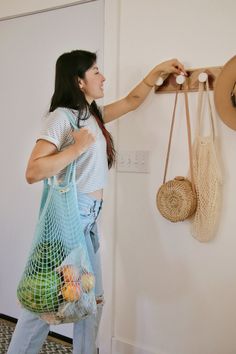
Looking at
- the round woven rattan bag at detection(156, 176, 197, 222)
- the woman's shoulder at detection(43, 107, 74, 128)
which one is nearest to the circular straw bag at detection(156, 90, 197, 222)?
the round woven rattan bag at detection(156, 176, 197, 222)

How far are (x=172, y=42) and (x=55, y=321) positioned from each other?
122 cm

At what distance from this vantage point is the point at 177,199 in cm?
142

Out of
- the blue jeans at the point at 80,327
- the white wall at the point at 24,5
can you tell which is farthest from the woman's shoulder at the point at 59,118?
the white wall at the point at 24,5

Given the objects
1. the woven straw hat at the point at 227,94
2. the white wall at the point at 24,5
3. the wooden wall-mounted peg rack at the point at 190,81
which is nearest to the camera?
the woven straw hat at the point at 227,94

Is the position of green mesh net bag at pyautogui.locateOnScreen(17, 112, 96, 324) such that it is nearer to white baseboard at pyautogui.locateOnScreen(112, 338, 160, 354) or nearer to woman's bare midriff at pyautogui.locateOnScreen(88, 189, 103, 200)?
woman's bare midriff at pyautogui.locateOnScreen(88, 189, 103, 200)

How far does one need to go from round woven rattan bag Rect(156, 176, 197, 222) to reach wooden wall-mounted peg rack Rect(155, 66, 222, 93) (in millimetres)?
389

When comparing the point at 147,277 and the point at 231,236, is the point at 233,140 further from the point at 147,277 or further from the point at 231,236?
the point at 147,277

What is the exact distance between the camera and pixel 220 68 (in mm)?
1400

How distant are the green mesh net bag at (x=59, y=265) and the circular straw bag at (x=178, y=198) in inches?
15.4

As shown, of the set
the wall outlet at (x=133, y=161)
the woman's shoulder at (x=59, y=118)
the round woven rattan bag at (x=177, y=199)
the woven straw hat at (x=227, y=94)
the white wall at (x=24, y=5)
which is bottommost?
the round woven rattan bag at (x=177, y=199)

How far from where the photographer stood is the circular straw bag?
1.41m

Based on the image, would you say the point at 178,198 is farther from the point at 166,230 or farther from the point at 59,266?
the point at 59,266

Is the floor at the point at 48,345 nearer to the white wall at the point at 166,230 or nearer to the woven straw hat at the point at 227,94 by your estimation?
the white wall at the point at 166,230

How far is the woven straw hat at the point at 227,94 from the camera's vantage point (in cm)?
131
